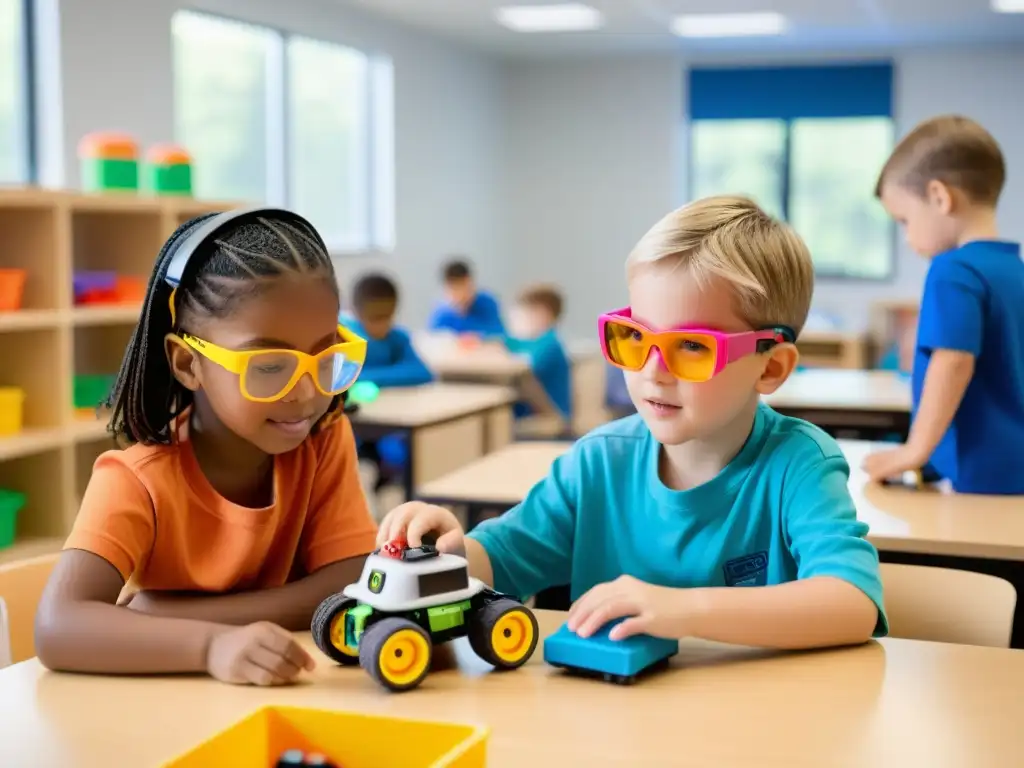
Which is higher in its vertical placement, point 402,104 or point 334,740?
point 402,104

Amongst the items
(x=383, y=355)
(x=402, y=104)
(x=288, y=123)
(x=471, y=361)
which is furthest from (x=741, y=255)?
(x=402, y=104)

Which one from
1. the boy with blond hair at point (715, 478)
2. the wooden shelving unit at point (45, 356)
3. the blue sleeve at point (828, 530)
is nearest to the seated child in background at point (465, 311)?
the wooden shelving unit at point (45, 356)

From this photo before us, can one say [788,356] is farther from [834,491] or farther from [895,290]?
[895,290]

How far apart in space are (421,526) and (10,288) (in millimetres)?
3385

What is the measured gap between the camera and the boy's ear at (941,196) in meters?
2.70

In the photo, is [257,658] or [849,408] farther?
[849,408]

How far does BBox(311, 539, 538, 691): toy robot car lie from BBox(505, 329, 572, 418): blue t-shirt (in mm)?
5192

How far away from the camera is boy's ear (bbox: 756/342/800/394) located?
4.99 feet

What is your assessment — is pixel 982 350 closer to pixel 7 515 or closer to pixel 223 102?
pixel 7 515

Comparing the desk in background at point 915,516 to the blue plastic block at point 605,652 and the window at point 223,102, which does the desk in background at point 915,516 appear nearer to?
the blue plastic block at point 605,652

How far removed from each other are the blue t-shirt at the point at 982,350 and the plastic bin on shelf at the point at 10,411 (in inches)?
Answer: 126

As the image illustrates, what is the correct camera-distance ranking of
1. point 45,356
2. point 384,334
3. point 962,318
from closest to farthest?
1. point 962,318
2. point 45,356
3. point 384,334

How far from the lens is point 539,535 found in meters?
1.70

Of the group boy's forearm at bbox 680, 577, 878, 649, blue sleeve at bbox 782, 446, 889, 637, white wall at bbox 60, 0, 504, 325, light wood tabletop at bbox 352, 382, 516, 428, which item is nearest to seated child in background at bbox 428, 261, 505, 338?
white wall at bbox 60, 0, 504, 325
